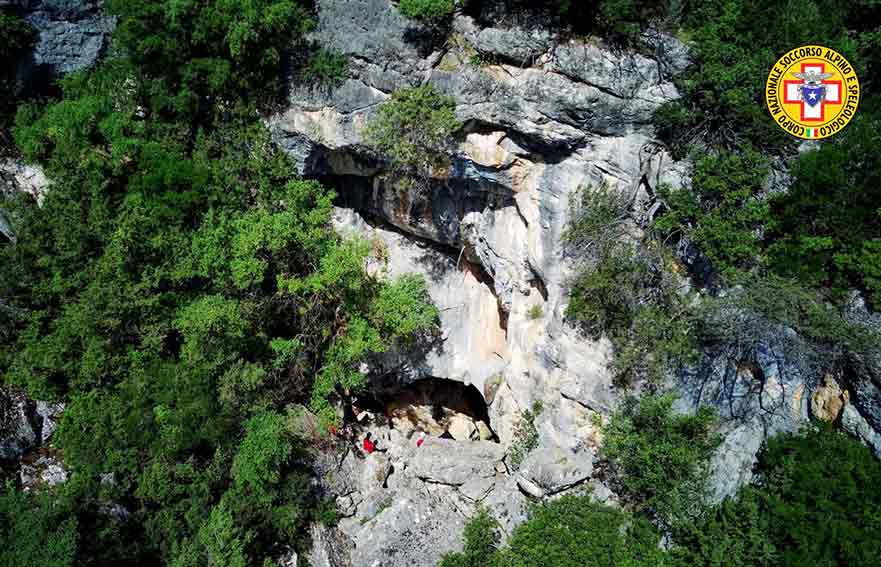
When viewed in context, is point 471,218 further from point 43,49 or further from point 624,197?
point 43,49

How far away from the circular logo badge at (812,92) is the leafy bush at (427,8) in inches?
305

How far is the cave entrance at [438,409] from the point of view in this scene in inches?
800

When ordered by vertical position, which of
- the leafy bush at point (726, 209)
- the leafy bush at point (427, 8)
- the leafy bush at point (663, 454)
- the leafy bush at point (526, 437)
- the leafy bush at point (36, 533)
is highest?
the leafy bush at point (427, 8)

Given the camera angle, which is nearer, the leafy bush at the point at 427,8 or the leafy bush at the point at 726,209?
the leafy bush at the point at 726,209

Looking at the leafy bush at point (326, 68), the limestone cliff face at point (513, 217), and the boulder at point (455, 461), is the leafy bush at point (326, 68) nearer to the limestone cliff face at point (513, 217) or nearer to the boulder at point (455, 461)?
the limestone cliff face at point (513, 217)

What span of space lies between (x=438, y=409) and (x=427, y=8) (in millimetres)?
12793

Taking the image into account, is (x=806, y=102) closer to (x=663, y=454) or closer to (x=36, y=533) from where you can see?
(x=663, y=454)

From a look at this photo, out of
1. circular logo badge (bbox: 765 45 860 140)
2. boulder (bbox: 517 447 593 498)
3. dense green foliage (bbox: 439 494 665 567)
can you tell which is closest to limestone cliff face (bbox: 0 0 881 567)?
boulder (bbox: 517 447 593 498)

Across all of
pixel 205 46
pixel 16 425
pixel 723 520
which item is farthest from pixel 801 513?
pixel 16 425

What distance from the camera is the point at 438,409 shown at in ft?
69.1

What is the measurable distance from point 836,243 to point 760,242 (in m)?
1.47

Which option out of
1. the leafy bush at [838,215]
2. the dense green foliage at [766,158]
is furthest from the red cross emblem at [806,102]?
the leafy bush at [838,215]

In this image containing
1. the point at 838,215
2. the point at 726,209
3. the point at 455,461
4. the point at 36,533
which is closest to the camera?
the point at 838,215

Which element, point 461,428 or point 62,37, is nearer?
point 62,37
